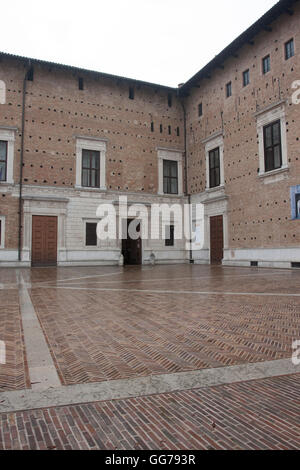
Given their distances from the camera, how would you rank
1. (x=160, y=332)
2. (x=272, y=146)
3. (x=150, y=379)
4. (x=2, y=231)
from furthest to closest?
(x=2, y=231) → (x=272, y=146) → (x=160, y=332) → (x=150, y=379)

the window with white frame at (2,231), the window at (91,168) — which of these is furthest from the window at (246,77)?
the window with white frame at (2,231)

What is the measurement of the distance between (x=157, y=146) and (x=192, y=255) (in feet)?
27.2

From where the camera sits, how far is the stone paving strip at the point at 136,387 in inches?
95.7

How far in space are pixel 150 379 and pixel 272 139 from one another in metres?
16.8

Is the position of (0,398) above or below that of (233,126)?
below

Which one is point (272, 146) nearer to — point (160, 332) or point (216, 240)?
point (216, 240)

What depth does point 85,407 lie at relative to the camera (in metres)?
2.35

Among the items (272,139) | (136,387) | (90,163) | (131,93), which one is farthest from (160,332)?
(131,93)

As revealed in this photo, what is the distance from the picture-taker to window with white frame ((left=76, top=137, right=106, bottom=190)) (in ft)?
69.9

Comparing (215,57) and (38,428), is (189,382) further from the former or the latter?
(215,57)

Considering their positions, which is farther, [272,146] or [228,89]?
[228,89]

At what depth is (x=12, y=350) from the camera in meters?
3.64

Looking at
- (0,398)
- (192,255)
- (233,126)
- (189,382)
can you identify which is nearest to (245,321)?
(189,382)
